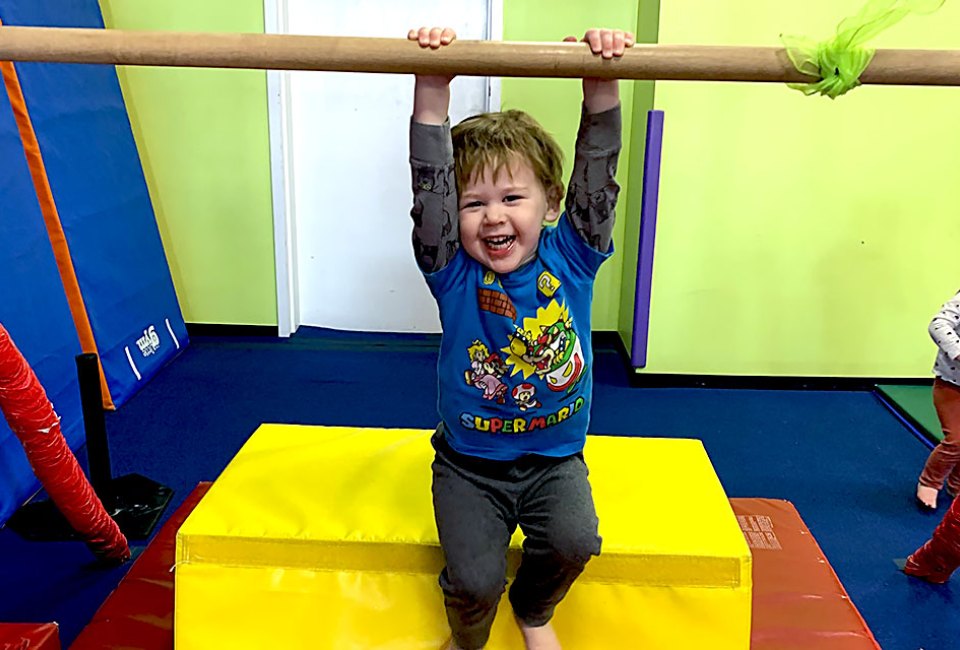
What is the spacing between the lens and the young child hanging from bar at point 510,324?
1.58m

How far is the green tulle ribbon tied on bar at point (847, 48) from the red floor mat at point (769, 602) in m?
1.28

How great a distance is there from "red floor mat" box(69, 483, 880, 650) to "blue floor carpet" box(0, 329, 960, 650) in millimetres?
181

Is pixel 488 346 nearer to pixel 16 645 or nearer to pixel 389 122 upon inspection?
pixel 16 645

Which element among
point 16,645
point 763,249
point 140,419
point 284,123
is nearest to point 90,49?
point 16,645

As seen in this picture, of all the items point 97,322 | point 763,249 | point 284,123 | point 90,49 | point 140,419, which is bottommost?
point 140,419

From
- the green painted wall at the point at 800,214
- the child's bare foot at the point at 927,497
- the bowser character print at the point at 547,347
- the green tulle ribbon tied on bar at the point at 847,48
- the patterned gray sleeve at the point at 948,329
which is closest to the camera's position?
the green tulle ribbon tied on bar at the point at 847,48

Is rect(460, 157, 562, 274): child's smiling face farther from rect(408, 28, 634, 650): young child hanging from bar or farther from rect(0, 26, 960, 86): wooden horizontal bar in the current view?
rect(0, 26, 960, 86): wooden horizontal bar

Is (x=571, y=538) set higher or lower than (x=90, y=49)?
Result: lower

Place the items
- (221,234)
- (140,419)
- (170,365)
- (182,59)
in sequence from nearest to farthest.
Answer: (182,59) < (140,419) < (170,365) < (221,234)

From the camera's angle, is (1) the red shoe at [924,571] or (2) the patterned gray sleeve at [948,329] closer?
(1) the red shoe at [924,571]

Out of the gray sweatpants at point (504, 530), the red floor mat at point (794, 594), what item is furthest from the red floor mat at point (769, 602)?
the gray sweatpants at point (504, 530)

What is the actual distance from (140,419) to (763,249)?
2.87 m

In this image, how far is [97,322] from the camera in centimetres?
360

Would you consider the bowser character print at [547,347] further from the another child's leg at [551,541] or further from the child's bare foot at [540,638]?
the child's bare foot at [540,638]
